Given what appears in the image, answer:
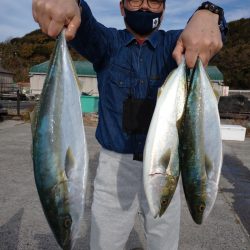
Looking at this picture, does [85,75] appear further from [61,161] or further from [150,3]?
[61,161]

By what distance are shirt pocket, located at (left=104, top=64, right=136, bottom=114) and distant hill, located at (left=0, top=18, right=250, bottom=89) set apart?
39.6 m

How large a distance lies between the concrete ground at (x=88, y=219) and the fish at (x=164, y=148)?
2.55 meters

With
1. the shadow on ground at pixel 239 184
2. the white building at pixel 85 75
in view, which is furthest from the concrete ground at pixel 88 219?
the white building at pixel 85 75

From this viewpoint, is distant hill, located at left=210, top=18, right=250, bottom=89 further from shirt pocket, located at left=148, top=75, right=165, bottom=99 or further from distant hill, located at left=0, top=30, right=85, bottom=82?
shirt pocket, located at left=148, top=75, right=165, bottom=99

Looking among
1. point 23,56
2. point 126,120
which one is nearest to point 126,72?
point 126,120

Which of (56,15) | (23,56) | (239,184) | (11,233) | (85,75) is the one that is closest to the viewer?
(56,15)

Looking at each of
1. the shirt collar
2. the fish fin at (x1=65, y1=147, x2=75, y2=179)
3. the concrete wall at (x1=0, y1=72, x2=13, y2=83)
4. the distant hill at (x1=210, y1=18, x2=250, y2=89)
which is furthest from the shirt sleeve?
the distant hill at (x1=210, y1=18, x2=250, y2=89)

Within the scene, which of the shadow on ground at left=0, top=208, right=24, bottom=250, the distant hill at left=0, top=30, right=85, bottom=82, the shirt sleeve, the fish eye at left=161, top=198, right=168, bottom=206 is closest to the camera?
the fish eye at left=161, top=198, right=168, bottom=206

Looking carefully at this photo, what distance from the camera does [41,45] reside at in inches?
2163

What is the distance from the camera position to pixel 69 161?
65.9 inches

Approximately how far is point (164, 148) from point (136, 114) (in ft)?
2.52

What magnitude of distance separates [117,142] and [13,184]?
14.3 feet

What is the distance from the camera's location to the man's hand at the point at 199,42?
184 centimetres

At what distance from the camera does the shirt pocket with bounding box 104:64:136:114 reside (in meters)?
2.68
